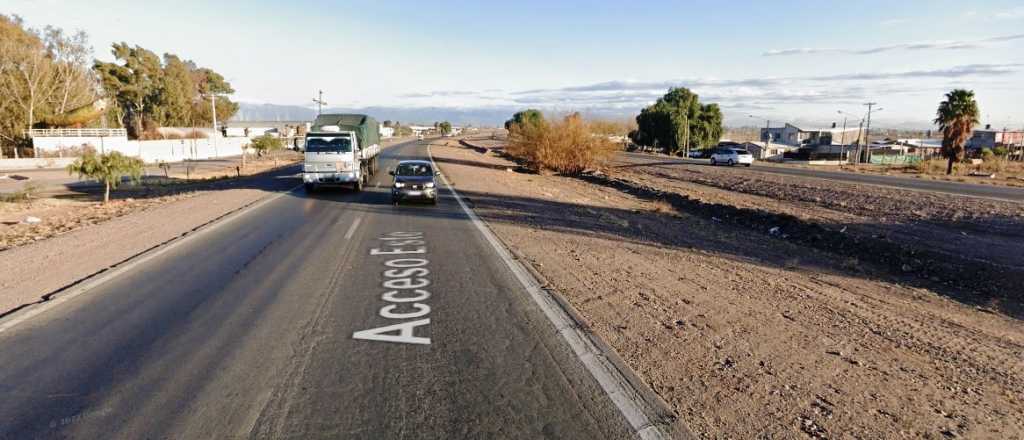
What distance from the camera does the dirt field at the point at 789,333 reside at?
4.59 metres

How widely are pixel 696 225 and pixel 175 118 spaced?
9466 centimetres

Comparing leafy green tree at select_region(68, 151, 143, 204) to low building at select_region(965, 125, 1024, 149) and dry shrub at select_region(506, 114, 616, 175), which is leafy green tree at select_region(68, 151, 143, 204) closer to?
dry shrub at select_region(506, 114, 616, 175)

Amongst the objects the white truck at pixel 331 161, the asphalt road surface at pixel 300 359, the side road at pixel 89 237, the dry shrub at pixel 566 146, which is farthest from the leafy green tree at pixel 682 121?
the asphalt road surface at pixel 300 359

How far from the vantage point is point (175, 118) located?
91.4 meters

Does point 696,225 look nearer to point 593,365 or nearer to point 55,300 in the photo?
point 593,365

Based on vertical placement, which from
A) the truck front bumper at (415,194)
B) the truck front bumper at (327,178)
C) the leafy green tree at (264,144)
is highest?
the leafy green tree at (264,144)

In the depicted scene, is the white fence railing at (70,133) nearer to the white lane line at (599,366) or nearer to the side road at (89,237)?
the side road at (89,237)

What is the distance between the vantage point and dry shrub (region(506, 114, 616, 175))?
4153 cm

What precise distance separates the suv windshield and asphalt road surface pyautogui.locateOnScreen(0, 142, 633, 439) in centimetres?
930

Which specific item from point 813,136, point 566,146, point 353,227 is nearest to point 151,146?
point 566,146

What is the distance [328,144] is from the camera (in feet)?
74.0

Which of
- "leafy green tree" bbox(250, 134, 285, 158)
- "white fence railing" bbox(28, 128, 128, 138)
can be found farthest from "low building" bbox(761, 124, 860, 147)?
"white fence railing" bbox(28, 128, 128, 138)

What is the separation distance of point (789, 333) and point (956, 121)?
6126 cm

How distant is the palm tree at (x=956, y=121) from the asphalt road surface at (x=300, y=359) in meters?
57.5
